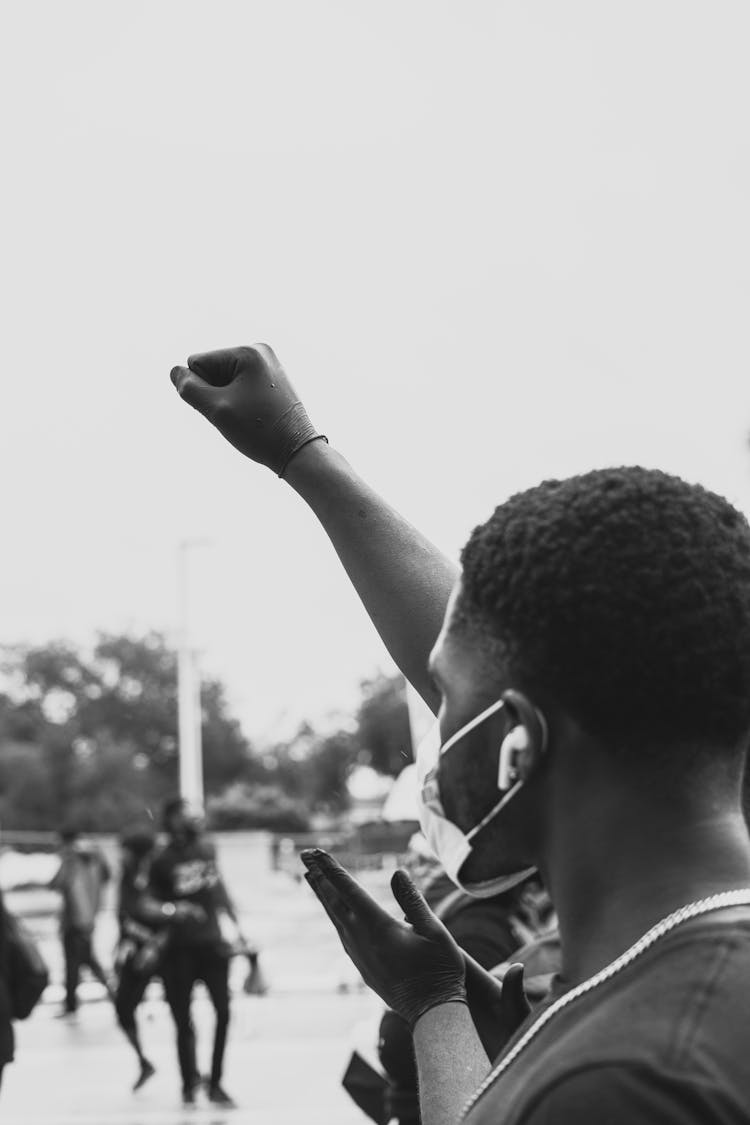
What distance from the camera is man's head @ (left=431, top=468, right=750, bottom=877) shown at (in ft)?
4.08

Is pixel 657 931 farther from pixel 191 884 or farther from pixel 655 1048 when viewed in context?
pixel 191 884

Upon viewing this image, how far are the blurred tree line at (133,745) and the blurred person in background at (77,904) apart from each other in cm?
3981

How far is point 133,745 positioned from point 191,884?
7088 cm

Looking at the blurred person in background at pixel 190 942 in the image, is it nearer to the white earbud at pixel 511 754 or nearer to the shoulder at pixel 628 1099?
the white earbud at pixel 511 754

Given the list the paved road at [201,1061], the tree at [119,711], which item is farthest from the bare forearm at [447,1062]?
the tree at [119,711]

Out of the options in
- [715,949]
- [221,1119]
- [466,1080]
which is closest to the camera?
[715,949]

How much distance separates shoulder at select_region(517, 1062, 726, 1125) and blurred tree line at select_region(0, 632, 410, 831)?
53.1 metres

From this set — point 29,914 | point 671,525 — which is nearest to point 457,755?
point 671,525

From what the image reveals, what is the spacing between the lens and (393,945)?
5.26 ft

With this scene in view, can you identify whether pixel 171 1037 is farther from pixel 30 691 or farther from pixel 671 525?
pixel 30 691

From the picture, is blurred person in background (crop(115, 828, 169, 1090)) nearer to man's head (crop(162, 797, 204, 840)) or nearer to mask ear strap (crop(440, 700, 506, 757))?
man's head (crop(162, 797, 204, 840))

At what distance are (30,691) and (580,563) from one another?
8342 cm

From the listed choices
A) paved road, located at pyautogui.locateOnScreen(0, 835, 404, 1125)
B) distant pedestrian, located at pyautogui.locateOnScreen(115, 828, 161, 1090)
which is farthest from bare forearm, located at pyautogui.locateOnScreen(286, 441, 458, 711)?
distant pedestrian, located at pyautogui.locateOnScreen(115, 828, 161, 1090)

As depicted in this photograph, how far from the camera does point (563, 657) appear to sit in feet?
4.18
